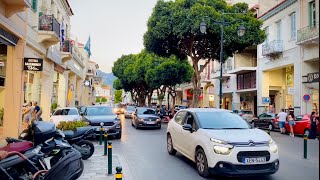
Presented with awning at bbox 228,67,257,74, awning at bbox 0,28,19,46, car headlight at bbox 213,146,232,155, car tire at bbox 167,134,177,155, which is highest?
awning at bbox 228,67,257,74

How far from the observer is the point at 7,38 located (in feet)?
40.8

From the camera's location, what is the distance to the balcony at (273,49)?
29.4 metres

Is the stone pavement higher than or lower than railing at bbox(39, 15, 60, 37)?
lower

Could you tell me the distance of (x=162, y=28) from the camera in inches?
961

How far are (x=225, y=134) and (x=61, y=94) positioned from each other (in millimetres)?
25195

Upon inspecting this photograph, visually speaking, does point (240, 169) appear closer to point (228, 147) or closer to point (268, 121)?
point (228, 147)

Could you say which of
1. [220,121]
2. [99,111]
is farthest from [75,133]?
[99,111]

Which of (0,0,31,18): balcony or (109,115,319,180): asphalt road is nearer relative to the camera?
(109,115,319,180): asphalt road

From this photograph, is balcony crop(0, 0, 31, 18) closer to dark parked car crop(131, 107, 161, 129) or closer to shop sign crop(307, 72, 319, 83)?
dark parked car crop(131, 107, 161, 129)

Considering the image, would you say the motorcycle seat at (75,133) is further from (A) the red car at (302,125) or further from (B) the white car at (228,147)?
(A) the red car at (302,125)

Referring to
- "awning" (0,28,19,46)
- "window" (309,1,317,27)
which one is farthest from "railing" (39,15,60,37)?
"window" (309,1,317,27)

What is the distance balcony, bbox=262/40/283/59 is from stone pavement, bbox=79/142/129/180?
2268 cm

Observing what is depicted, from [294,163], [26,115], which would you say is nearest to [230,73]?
[26,115]

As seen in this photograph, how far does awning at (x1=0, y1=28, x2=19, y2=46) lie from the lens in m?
11.8
